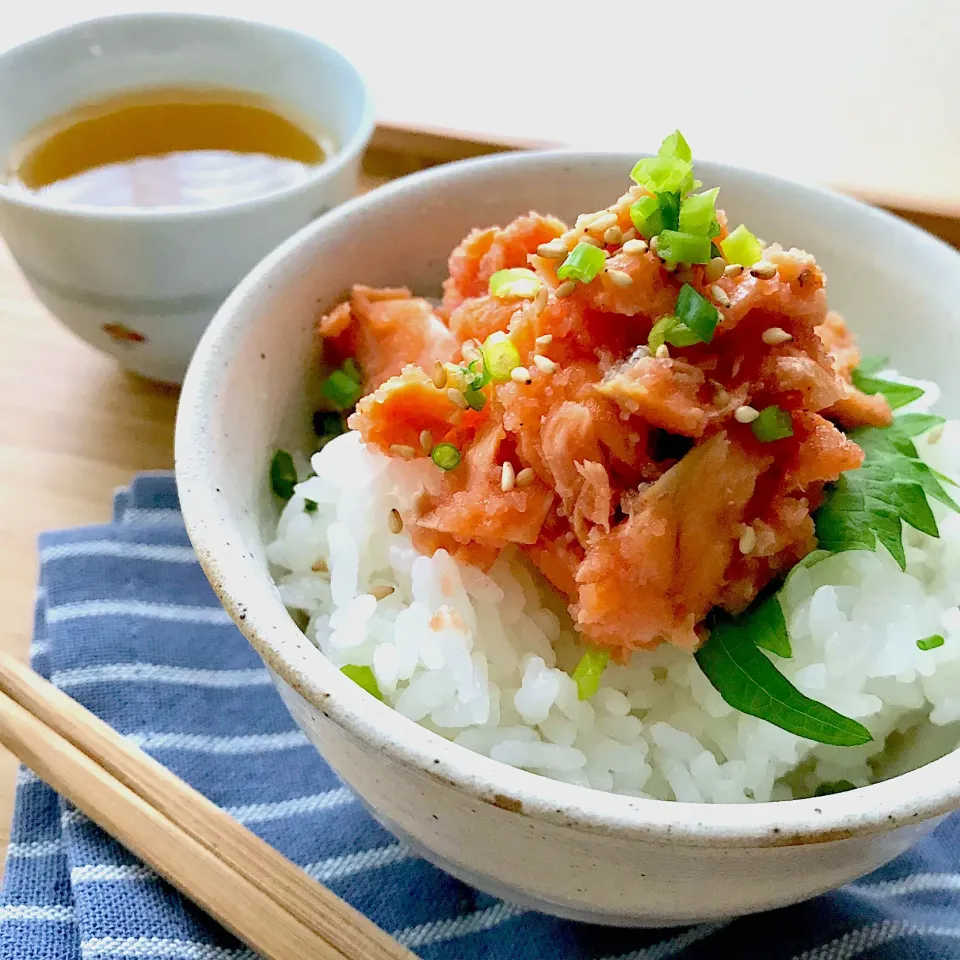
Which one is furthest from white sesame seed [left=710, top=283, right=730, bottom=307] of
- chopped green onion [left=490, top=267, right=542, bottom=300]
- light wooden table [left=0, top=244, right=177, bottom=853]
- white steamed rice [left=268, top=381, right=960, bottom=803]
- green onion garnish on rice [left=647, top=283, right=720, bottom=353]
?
light wooden table [left=0, top=244, right=177, bottom=853]

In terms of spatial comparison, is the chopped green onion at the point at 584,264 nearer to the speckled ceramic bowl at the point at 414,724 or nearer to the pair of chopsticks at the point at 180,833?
the speckled ceramic bowl at the point at 414,724

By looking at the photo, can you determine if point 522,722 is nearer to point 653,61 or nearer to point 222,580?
point 222,580

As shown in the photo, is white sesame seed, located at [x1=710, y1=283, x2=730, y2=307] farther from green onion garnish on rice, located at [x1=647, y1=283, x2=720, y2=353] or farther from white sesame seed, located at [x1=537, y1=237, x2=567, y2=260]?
white sesame seed, located at [x1=537, y1=237, x2=567, y2=260]

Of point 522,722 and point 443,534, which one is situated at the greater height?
point 443,534

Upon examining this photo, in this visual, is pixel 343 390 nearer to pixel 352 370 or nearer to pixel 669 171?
pixel 352 370

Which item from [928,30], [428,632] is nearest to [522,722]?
[428,632]

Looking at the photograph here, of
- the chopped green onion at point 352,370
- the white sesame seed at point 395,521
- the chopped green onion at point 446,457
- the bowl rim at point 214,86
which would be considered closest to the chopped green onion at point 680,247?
the chopped green onion at point 446,457

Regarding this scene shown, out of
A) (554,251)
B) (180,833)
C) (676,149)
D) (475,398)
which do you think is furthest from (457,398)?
(180,833)
